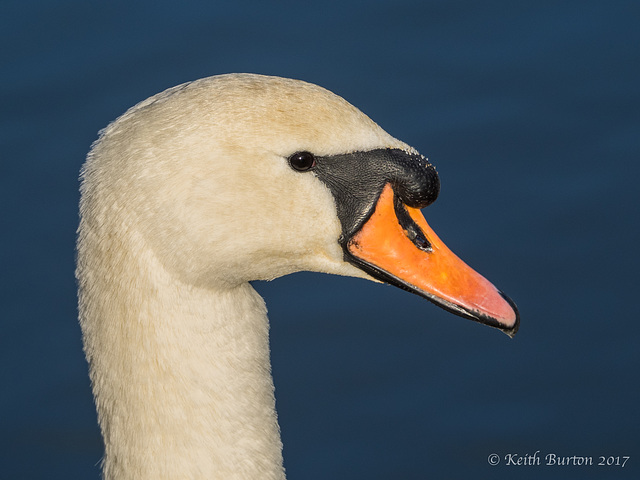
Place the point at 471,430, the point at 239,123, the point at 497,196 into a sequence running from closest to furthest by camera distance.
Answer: the point at 239,123 → the point at 471,430 → the point at 497,196

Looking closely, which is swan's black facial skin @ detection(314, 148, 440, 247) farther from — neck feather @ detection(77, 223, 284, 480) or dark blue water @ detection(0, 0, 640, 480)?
dark blue water @ detection(0, 0, 640, 480)

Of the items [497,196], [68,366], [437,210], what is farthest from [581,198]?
[68,366]

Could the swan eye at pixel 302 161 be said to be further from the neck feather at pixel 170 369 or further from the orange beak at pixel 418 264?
the neck feather at pixel 170 369

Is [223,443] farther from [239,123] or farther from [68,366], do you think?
[68,366]

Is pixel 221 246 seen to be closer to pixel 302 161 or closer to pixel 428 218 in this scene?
pixel 302 161

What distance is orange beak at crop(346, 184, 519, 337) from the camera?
3.59 metres

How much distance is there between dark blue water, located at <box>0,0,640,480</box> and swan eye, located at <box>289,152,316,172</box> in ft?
11.0

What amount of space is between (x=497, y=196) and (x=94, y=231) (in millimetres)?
4488

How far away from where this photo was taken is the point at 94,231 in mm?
3377

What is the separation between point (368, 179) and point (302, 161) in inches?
9.5

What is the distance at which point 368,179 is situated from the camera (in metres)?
3.51

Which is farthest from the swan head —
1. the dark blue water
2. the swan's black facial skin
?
the dark blue water

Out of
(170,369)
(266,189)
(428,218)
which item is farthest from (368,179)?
(428,218)

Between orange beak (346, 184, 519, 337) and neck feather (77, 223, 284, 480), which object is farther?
orange beak (346, 184, 519, 337)
